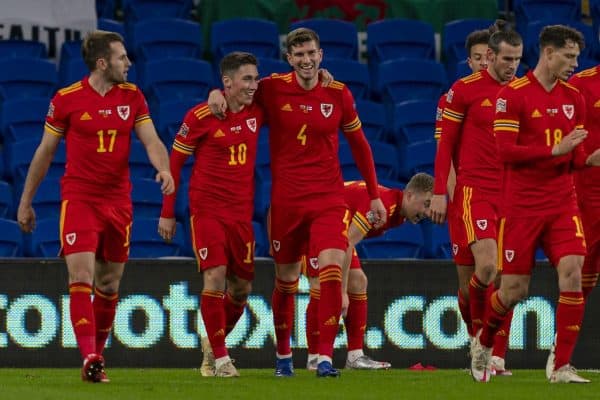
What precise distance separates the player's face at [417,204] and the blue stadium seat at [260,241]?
110 inches

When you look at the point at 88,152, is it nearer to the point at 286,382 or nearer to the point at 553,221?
the point at 286,382

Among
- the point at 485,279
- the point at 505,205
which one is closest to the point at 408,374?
the point at 485,279

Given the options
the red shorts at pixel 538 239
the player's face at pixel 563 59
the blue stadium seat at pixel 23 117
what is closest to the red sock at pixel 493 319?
the red shorts at pixel 538 239

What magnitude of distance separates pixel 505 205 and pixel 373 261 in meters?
2.83

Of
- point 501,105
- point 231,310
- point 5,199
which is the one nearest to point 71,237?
point 231,310

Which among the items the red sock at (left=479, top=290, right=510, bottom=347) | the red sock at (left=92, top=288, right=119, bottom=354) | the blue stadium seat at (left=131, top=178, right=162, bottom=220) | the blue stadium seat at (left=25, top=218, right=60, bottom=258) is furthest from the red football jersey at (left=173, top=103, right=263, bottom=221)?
the blue stadium seat at (left=131, top=178, right=162, bottom=220)

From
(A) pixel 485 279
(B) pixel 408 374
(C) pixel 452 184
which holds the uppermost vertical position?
(C) pixel 452 184

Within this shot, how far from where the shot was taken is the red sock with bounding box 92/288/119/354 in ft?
32.8

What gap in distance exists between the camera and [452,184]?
1068 cm

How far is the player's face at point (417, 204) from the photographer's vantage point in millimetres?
11047

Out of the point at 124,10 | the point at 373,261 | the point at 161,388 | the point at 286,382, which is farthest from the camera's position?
the point at 124,10

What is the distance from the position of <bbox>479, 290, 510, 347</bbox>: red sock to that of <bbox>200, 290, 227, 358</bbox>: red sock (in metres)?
1.81

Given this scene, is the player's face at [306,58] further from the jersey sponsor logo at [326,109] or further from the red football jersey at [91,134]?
the red football jersey at [91,134]

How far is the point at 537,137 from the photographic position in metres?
9.05
